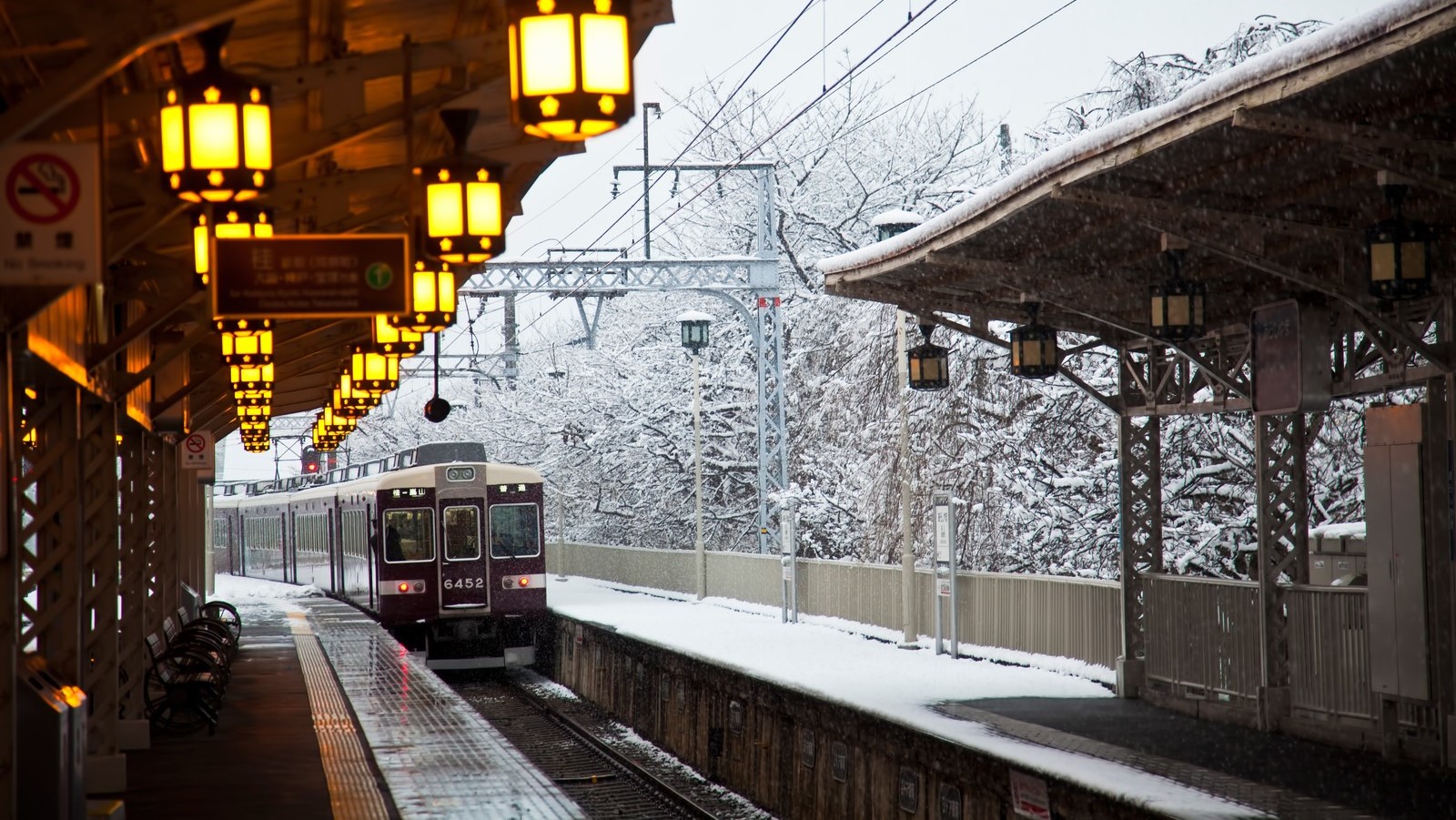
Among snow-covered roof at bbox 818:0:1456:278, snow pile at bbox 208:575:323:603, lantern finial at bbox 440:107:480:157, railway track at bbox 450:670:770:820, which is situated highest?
snow-covered roof at bbox 818:0:1456:278

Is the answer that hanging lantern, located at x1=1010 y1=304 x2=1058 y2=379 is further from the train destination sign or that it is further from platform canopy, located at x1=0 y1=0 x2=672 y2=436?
the train destination sign

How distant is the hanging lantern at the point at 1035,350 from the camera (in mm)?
13641

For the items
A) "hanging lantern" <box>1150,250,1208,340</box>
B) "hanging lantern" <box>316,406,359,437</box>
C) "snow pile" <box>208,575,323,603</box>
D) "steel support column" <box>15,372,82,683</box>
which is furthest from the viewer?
"snow pile" <box>208,575,323,603</box>

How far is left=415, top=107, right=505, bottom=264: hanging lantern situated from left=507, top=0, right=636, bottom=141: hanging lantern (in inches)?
99.8

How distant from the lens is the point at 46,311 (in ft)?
25.8

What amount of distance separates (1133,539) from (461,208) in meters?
7.64

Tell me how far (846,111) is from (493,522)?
13.5 meters

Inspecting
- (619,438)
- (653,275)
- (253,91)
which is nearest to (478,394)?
(619,438)

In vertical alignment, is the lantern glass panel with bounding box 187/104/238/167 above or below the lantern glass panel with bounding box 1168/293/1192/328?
above

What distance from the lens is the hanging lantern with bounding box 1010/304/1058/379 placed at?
44.8 feet

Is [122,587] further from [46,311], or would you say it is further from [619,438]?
[619,438]

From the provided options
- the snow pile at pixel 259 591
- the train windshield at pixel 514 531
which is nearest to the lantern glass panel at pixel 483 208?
the train windshield at pixel 514 531

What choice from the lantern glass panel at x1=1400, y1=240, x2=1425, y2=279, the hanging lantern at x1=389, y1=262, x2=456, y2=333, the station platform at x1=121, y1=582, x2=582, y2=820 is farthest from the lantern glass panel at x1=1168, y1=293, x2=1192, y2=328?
the station platform at x1=121, y1=582, x2=582, y2=820

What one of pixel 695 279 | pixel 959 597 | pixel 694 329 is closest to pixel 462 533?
pixel 694 329
